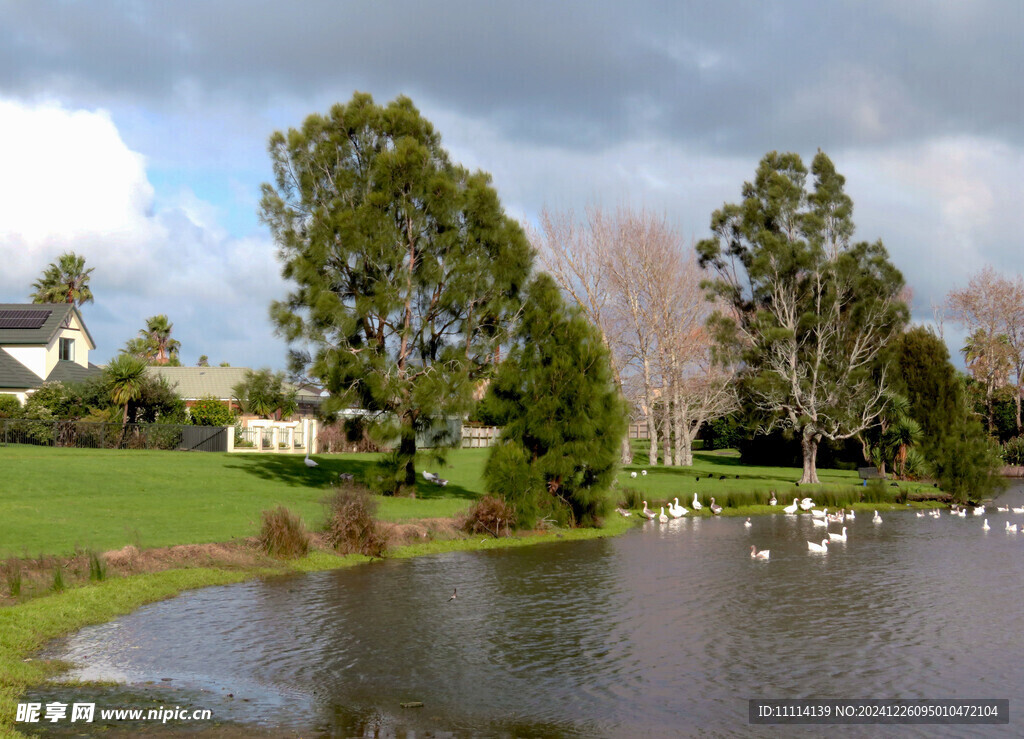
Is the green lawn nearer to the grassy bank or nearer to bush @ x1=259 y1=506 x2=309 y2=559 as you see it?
bush @ x1=259 y1=506 x2=309 y2=559

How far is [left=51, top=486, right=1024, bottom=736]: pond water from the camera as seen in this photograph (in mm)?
10750

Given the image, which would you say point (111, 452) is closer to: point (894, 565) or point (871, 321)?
point (894, 565)

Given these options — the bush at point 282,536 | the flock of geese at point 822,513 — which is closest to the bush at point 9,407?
the flock of geese at point 822,513

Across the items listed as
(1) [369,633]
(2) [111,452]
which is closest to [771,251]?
(2) [111,452]

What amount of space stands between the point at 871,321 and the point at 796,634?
3832 centimetres

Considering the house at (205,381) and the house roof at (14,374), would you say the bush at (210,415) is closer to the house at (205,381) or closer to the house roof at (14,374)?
the house roof at (14,374)

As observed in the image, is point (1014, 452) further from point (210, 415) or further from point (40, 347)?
point (40, 347)

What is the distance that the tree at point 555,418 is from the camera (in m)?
27.6

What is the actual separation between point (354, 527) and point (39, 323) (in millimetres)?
53283

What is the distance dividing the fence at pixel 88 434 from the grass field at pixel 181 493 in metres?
3.57

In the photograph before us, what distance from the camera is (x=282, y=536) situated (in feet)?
68.6

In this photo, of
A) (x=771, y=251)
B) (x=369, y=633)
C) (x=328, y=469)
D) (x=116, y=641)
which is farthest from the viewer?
(x=771, y=251)

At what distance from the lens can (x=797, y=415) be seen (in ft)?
172

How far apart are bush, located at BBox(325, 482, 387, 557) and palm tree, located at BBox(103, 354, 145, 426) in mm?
33259
